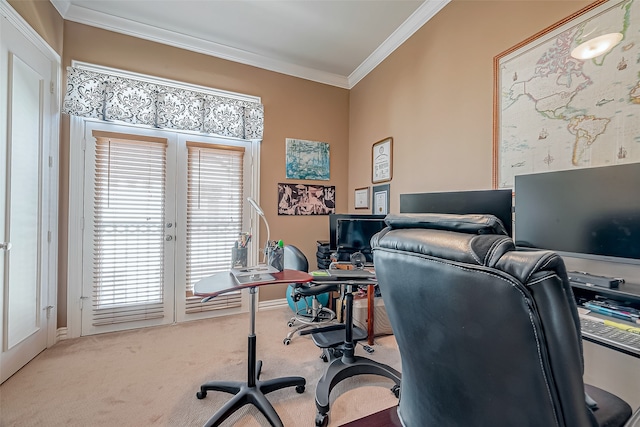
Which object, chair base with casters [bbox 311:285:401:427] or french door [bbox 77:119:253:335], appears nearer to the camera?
chair base with casters [bbox 311:285:401:427]

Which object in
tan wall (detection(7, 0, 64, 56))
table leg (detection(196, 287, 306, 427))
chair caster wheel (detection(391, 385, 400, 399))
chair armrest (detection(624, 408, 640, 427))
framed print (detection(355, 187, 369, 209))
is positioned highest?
tan wall (detection(7, 0, 64, 56))

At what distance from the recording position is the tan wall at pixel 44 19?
2.01 meters

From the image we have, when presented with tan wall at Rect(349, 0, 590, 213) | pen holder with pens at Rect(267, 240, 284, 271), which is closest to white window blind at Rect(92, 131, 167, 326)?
pen holder with pens at Rect(267, 240, 284, 271)

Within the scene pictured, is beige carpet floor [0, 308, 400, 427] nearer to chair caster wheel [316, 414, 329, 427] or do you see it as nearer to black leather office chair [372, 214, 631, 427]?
chair caster wheel [316, 414, 329, 427]


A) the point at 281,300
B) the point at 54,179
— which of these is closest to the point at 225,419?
the point at 281,300

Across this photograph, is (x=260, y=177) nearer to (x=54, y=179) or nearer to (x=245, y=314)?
(x=245, y=314)

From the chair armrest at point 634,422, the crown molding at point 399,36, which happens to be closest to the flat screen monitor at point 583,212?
the chair armrest at point 634,422

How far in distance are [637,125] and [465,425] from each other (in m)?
1.63

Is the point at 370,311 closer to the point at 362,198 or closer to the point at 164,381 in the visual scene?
the point at 362,198

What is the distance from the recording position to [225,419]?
1.52 m

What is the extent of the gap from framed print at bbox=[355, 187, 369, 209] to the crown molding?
1517mm

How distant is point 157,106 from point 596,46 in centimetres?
349

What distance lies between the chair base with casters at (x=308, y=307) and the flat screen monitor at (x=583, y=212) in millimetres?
1663

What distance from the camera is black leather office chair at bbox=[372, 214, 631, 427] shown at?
502mm
